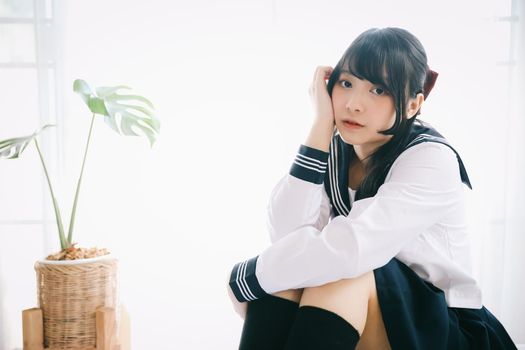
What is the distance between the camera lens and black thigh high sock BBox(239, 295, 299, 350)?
0.88m

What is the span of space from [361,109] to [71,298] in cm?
95

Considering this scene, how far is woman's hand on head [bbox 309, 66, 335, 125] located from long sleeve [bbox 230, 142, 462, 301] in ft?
0.64

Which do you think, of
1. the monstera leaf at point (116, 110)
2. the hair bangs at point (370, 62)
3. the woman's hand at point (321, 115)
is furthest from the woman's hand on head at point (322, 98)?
the monstera leaf at point (116, 110)

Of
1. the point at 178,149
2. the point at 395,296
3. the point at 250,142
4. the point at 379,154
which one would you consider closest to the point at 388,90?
the point at 379,154

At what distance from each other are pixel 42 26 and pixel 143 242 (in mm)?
798

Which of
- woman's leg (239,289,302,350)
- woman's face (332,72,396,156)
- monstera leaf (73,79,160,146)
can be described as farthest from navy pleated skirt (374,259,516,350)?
monstera leaf (73,79,160,146)

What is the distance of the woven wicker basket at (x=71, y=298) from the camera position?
4.54 ft

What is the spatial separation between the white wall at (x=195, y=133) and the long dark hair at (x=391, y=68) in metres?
0.68

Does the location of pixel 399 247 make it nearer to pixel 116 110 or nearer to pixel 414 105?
pixel 414 105

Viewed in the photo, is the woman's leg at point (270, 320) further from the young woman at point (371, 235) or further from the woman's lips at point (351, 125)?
the woman's lips at point (351, 125)

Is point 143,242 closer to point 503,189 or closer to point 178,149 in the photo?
point 178,149

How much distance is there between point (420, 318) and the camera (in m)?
0.91

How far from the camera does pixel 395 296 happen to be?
0.88m

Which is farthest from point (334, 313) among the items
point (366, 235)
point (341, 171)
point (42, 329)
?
point (42, 329)
